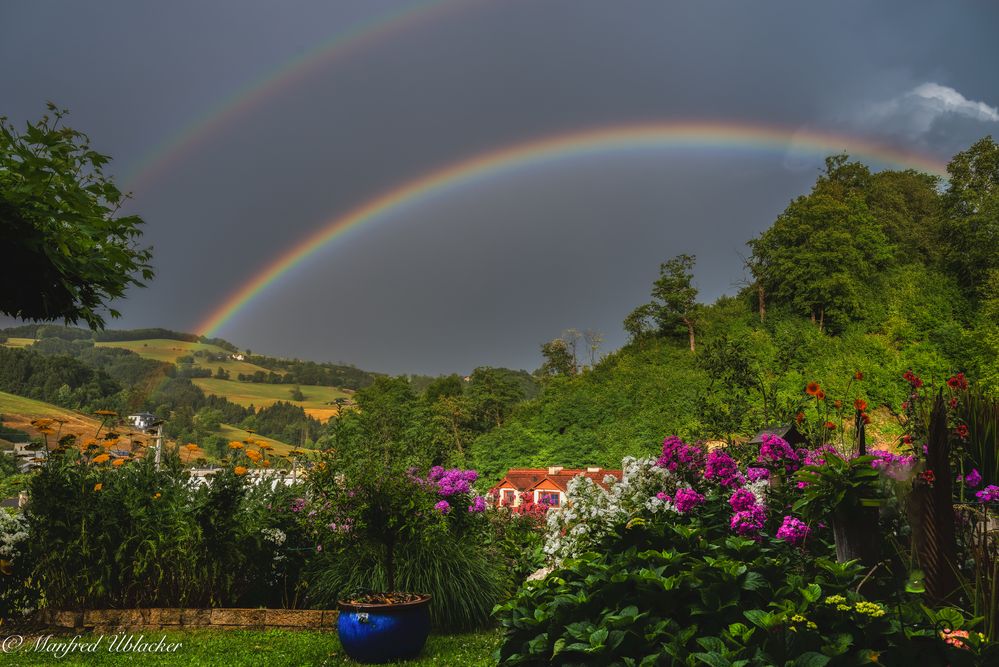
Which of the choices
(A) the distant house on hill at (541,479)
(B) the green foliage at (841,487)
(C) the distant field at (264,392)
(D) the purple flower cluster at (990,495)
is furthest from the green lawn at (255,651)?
(C) the distant field at (264,392)

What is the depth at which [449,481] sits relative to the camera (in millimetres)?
7484

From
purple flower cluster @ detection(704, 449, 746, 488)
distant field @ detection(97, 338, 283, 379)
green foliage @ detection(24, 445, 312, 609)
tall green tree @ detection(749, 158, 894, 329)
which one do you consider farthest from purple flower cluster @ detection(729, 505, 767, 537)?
distant field @ detection(97, 338, 283, 379)

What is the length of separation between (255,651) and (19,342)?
89413mm

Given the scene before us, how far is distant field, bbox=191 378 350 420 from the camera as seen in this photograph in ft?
272

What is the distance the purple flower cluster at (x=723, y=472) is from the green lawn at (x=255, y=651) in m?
2.09

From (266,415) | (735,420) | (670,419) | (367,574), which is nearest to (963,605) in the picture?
(367,574)

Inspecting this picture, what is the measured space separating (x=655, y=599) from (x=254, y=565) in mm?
5013

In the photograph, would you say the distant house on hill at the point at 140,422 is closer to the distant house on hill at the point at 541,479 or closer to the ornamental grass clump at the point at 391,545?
the ornamental grass clump at the point at 391,545

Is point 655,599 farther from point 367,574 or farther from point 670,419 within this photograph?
point 670,419

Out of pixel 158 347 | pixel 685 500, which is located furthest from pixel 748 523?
pixel 158 347

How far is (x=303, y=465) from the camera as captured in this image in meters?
7.48

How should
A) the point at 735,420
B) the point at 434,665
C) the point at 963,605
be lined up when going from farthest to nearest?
the point at 735,420, the point at 434,665, the point at 963,605

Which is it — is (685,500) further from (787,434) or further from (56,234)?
(56,234)

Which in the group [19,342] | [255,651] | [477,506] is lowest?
[255,651]
